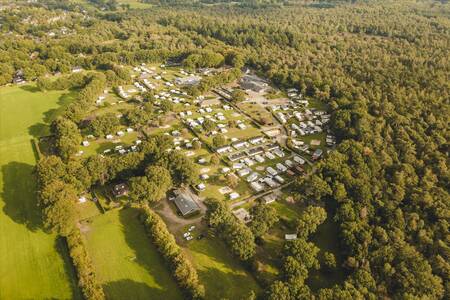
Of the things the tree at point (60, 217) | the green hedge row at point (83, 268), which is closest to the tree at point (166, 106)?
the tree at point (60, 217)

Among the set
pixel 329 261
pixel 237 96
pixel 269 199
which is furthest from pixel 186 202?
pixel 237 96

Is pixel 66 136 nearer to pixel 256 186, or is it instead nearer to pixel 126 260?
pixel 126 260

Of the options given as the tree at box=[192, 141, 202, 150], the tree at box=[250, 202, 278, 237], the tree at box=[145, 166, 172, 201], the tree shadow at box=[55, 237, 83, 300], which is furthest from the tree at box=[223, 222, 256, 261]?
Result: the tree at box=[192, 141, 202, 150]

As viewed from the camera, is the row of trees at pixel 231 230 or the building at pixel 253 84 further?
the building at pixel 253 84

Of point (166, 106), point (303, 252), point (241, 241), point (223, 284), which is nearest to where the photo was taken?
point (303, 252)

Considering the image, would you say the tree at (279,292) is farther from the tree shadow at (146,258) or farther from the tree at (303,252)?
the tree shadow at (146,258)

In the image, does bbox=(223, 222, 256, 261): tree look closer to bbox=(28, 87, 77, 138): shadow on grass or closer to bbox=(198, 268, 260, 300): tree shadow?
bbox=(198, 268, 260, 300): tree shadow
